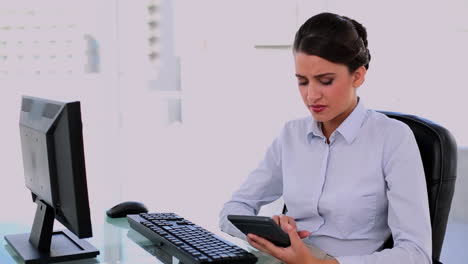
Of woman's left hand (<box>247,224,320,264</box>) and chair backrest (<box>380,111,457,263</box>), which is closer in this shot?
woman's left hand (<box>247,224,320,264</box>)

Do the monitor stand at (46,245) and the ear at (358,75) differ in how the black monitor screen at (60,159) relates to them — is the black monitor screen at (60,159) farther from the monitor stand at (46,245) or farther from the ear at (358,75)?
the ear at (358,75)

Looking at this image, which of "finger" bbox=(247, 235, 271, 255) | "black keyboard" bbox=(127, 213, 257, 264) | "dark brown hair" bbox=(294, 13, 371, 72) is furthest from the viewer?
"dark brown hair" bbox=(294, 13, 371, 72)

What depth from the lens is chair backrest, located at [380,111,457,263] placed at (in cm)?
176

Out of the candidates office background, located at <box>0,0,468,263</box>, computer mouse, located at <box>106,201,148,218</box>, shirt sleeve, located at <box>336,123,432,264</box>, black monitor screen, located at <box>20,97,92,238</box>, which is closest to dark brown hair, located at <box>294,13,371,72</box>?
shirt sleeve, located at <box>336,123,432,264</box>

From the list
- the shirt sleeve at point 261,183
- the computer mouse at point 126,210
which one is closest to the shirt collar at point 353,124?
the shirt sleeve at point 261,183

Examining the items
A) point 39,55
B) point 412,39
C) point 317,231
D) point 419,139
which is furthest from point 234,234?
point 39,55

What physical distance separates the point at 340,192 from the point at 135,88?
2798 mm

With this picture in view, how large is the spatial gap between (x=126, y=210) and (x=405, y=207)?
951 mm

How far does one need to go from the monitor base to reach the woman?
439 millimetres

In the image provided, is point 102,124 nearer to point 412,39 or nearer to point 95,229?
point 412,39

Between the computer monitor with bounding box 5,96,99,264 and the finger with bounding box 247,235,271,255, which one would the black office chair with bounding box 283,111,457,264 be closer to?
the finger with bounding box 247,235,271,255

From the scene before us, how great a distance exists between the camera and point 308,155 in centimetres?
194

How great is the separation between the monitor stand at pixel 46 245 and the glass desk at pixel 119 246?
2 cm

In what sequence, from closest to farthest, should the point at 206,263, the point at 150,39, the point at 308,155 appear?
the point at 206,263, the point at 308,155, the point at 150,39
